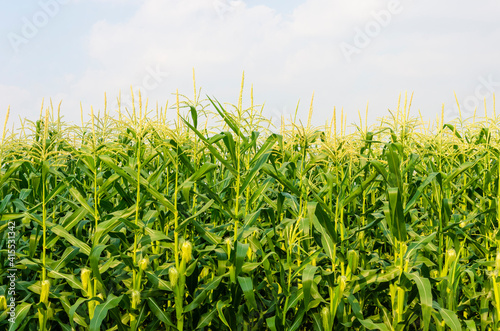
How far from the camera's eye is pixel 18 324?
423 cm

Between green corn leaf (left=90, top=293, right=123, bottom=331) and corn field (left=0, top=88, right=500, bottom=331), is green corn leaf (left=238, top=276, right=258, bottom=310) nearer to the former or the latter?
corn field (left=0, top=88, right=500, bottom=331)

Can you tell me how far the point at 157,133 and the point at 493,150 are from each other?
4.06 meters

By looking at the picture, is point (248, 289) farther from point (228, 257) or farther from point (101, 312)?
point (101, 312)

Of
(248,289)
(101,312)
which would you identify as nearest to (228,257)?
(248,289)

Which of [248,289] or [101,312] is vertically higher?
[248,289]

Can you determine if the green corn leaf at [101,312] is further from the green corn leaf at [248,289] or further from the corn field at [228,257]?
the green corn leaf at [248,289]

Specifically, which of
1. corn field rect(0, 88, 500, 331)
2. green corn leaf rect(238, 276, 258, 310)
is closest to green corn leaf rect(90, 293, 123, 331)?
corn field rect(0, 88, 500, 331)

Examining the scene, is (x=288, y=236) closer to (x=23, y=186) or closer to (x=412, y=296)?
(x=412, y=296)

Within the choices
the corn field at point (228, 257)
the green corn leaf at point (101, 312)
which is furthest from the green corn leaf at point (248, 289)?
the green corn leaf at point (101, 312)

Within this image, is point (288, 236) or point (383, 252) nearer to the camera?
point (288, 236)

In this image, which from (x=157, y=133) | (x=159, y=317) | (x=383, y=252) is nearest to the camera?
(x=159, y=317)

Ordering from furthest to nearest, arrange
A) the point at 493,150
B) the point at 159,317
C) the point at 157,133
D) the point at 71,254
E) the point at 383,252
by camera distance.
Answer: the point at 383,252 < the point at 493,150 < the point at 157,133 < the point at 71,254 < the point at 159,317

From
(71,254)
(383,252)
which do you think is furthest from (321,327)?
(71,254)

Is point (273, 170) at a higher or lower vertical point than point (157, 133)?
lower
